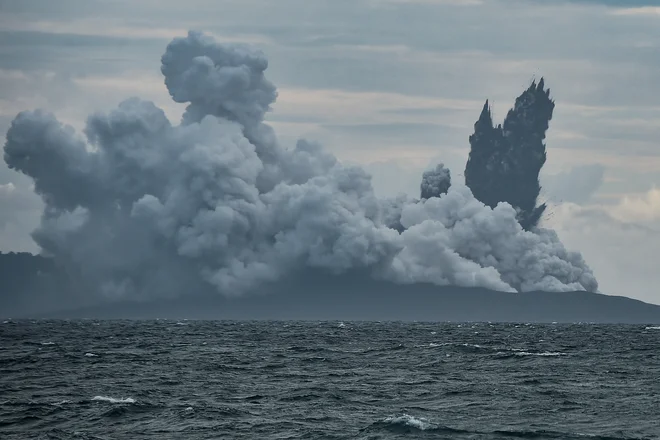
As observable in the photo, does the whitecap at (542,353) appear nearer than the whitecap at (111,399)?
No

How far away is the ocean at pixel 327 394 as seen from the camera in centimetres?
5950

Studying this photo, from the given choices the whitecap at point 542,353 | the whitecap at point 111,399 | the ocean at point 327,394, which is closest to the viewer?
the ocean at point 327,394

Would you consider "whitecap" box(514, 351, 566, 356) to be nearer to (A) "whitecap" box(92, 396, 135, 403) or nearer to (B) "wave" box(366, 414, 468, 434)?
(B) "wave" box(366, 414, 468, 434)

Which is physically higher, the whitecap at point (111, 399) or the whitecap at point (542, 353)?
the whitecap at point (542, 353)

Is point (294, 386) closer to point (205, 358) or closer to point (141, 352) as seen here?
point (205, 358)

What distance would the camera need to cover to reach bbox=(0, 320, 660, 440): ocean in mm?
59500

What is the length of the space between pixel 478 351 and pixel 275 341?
4006cm

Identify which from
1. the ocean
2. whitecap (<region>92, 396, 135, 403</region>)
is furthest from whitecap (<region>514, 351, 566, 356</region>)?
whitecap (<region>92, 396, 135, 403</region>)

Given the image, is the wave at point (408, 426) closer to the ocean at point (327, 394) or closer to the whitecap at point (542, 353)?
the ocean at point (327, 394)

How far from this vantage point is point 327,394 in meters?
74.8

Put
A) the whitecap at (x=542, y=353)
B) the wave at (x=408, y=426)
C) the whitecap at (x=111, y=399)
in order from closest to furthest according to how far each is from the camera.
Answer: the wave at (x=408, y=426) < the whitecap at (x=111, y=399) < the whitecap at (x=542, y=353)

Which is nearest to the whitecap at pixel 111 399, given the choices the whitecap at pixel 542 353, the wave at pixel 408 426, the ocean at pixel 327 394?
the ocean at pixel 327 394

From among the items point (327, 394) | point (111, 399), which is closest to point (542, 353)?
point (327, 394)

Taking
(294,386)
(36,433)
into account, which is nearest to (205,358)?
(294,386)
